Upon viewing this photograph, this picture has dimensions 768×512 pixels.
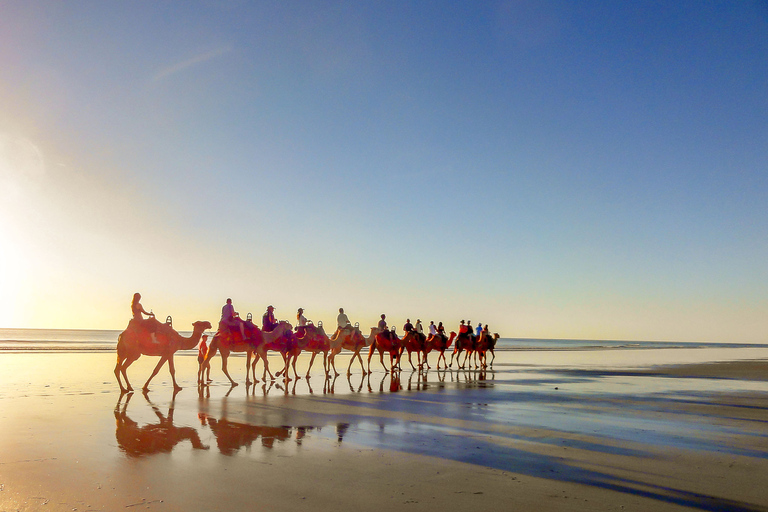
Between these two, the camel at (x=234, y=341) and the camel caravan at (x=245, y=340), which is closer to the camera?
the camel caravan at (x=245, y=340)

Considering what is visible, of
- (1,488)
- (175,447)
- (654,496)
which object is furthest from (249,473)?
(654,496)

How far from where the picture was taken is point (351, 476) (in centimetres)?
636

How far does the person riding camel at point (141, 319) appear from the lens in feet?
49.2

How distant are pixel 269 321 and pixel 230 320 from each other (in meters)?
1.97

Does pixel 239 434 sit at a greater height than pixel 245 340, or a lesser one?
lesser

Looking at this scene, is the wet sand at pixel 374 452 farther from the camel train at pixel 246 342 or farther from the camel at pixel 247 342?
the camel at pixel 247 342

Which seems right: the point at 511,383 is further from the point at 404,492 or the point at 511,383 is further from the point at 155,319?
the point at 404,492

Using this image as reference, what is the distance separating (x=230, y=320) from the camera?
18.2m

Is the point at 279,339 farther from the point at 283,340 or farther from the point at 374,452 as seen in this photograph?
the point at 374,452

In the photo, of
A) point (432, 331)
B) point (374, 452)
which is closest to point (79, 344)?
point (432, 331)

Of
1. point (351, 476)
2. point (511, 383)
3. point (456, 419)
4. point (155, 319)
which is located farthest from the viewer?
point (511, 383)

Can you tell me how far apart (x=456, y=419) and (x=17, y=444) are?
785cm

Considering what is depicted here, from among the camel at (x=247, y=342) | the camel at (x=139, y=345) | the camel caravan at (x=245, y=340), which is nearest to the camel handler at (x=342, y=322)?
the camel caravan at (x=245, y=340)

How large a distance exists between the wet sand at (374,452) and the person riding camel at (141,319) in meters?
1.98
